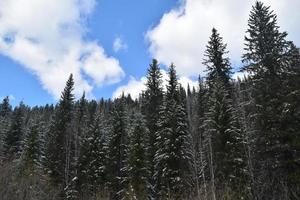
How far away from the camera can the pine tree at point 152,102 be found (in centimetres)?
3401

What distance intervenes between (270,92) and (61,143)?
29.5 m

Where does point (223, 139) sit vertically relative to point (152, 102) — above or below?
below

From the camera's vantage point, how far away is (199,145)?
2039 centimetres

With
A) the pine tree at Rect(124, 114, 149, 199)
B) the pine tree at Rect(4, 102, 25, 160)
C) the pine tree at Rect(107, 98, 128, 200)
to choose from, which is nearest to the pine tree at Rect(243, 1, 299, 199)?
the pine tree at Rect(124, 114, 149, 199)

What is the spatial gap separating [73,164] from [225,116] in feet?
71.1

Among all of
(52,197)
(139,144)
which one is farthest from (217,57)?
(52,197)

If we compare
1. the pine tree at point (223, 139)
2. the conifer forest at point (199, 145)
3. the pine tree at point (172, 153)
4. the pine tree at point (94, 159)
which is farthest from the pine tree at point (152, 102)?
the pine tree at point (223, 139)

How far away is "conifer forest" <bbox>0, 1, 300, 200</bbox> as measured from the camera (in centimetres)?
1602

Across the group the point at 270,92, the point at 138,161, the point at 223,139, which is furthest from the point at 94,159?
the point at 270,92

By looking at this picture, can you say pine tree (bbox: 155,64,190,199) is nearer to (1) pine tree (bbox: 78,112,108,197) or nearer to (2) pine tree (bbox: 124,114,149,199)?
(2) pine tree (bbox: 124,114,149,199)

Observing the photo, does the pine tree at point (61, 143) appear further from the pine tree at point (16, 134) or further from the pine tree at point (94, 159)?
the pine tree at point (16, 134)

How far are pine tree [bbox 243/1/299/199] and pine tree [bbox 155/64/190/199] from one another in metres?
7.24

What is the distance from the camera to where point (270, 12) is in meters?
25.5

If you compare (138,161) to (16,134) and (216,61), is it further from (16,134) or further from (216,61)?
(16,134)
